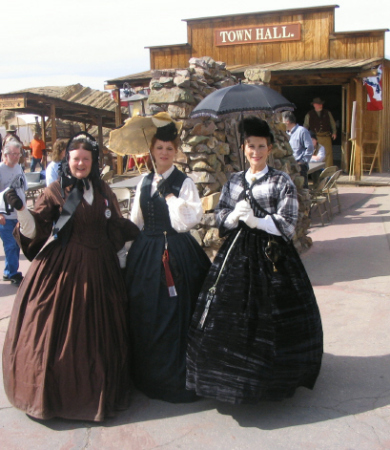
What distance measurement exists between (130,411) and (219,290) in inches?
36.7

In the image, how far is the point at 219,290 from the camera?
3.16 m

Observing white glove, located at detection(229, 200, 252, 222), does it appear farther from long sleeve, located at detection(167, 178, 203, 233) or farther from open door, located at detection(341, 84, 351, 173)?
open door, located at detection(341, 84, 351, 173)

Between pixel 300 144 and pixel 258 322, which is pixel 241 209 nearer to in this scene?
pixel 258 322

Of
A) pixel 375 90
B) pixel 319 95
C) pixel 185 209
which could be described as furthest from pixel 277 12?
pixel 185 209

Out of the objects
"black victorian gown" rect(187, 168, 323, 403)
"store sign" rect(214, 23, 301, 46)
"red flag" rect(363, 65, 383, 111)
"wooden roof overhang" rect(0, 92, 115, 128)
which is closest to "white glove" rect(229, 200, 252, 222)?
"black victorian gown" rect(187, 168, 323, 403)

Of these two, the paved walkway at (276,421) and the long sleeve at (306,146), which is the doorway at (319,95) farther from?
the paved walkway at (276,421)

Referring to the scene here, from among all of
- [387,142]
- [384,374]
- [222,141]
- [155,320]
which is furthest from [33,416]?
[387,142]

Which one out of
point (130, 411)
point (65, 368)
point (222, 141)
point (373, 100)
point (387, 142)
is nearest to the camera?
point (65, 368)

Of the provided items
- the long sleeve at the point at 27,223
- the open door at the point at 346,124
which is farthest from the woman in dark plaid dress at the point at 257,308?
the open door at the point at 346,124

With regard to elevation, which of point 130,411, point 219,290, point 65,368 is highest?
point 219,290

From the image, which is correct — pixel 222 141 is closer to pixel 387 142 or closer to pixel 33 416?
pixel 33 416

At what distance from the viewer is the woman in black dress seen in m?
3.30

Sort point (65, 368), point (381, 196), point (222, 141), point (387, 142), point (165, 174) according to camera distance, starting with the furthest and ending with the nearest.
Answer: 1. point (387, 142)
2. point (381, 196)
3. point (222, 141)
4. point (165, 174)
5. point (65, 368)

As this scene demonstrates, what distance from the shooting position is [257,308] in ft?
10.2
